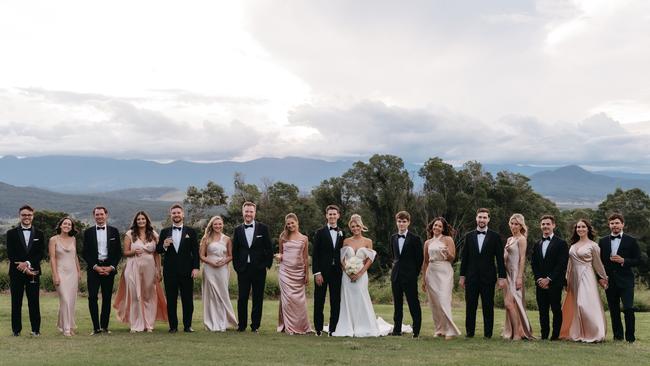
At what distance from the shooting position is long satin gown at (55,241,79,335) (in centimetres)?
1173

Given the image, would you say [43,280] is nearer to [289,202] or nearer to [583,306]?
[583,306]

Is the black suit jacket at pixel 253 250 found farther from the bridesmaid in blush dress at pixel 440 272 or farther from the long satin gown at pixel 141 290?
the bridesmaid in blush dress at pixel 440 272

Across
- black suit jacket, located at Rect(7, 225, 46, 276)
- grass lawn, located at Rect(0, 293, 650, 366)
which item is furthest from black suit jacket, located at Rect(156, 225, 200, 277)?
black suit jacket, located at Rect(7, 225, 46, 276)

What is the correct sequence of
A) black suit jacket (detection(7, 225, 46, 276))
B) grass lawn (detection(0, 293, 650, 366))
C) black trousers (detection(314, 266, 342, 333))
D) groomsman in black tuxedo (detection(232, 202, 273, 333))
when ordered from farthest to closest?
groomsman in black tuxedo (detection(232, 202, 273, 333))
black trousers (detection(314, 266, 342, 333))
black suit jacket (detection(7, 225, 46, 276))
grass lawn (detection(0, 293, 650, 366))

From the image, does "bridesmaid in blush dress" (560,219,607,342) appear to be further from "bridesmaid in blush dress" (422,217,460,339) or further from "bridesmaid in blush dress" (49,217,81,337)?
"bridesmaid in blush dress" (49,217,81,337)

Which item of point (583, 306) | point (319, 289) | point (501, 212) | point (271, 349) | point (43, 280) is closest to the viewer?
point (271, 349)

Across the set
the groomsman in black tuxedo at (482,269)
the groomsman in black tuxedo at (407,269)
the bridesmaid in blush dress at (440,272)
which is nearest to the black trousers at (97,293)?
the groomsman in black tuxedo at (407,269)

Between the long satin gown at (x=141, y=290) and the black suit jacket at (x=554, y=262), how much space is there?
273 inches

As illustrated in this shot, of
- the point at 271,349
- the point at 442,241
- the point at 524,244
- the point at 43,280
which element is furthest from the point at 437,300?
the point at 43,280

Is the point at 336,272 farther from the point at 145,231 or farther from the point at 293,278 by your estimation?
the point at 145,231

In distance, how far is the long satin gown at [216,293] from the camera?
40.6ft

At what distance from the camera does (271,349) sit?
988 centimetres

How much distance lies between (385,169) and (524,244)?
50.7 metres

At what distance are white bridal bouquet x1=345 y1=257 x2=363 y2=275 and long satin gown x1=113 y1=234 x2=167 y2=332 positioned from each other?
3561 millimetres
